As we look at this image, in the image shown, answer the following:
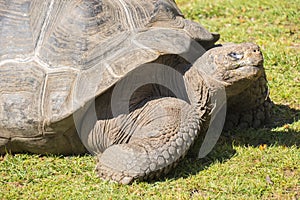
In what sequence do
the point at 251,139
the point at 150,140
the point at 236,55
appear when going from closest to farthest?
the point at 150,140 < the point at 236,55 < the point at 251,139

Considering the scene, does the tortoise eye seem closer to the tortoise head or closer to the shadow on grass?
the tortoise head

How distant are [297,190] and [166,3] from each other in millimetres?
1962

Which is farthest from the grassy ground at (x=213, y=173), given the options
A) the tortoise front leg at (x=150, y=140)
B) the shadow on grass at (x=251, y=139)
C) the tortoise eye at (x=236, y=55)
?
the tortoise eye at (x=236, y=55)

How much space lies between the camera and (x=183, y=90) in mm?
5254

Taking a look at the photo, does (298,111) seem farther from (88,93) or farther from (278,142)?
(88,93)

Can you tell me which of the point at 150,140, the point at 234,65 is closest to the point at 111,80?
the point at 150,140

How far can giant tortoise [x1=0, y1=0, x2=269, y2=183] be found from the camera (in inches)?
188

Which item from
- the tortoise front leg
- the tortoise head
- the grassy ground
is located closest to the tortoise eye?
the tortoise head

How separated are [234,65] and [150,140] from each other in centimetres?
94

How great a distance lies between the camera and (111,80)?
4777 millimetres

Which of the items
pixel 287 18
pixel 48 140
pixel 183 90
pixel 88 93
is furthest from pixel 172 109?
pixel 287 18

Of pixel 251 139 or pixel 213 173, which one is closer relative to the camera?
pixel 213 173

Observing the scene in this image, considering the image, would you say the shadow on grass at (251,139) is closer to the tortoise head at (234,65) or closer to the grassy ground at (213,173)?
the grassy ground at (213,173)

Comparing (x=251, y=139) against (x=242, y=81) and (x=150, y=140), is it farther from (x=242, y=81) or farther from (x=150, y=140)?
(x=150, y=140)
